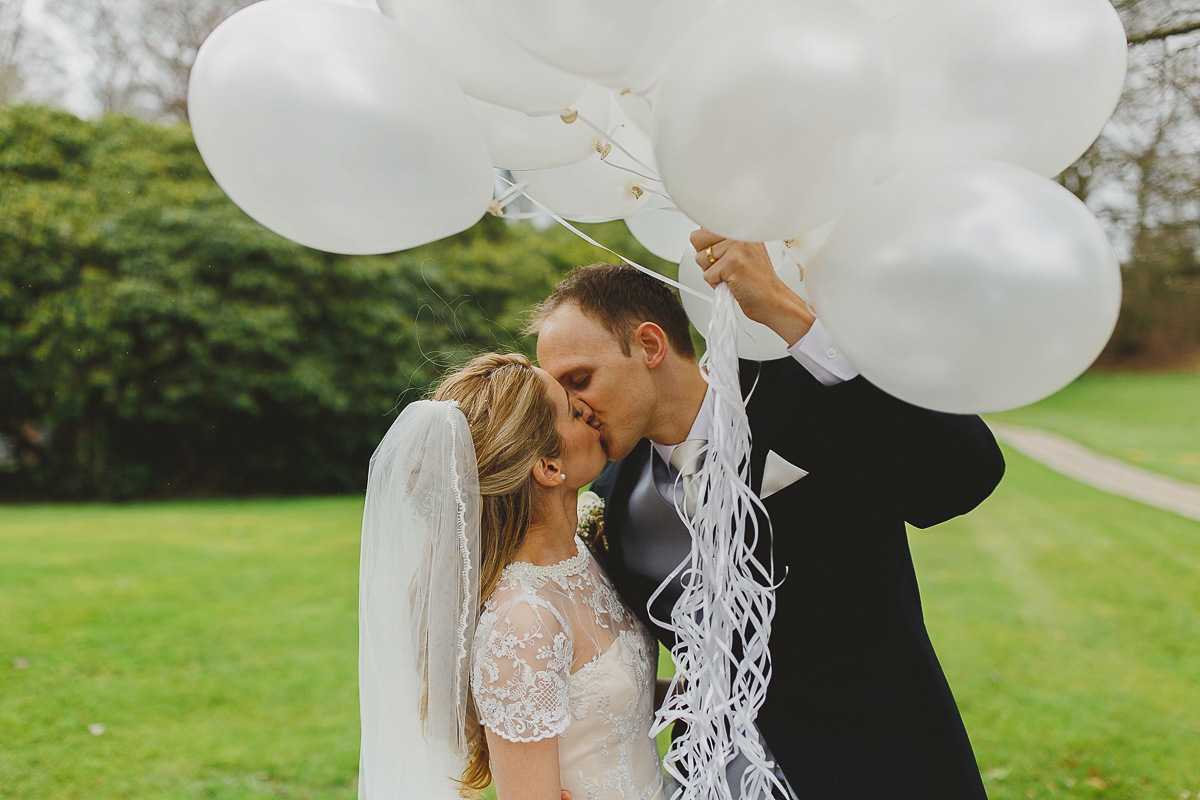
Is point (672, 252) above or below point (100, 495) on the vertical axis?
above

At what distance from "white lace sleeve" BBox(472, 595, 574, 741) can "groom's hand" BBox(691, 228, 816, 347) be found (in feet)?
2.70

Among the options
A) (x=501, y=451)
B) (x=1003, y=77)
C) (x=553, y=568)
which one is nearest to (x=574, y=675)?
(x=553, y=568)

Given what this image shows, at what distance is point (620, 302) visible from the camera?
88.7 inches

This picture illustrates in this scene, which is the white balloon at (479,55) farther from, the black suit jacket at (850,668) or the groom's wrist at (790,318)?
the black suit jacket at (850,668)

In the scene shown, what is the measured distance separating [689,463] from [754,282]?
0.67m

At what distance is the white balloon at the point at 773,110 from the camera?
1.16m

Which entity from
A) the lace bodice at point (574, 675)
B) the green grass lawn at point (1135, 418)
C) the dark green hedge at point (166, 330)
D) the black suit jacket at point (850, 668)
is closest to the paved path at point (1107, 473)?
the green grass lawn at point (1135, 418)

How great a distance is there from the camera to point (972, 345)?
1.17 m

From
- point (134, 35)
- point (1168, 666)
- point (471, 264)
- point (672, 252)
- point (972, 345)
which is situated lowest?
point (1168, 666)

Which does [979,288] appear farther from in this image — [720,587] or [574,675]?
[574,675]

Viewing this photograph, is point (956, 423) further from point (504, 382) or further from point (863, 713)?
point (504, 382)

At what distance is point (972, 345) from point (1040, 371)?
0.11 meters

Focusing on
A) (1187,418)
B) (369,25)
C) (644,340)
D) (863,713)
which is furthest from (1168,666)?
(1187,418)

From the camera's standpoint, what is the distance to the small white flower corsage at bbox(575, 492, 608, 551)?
2.46 metres
